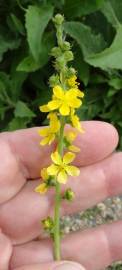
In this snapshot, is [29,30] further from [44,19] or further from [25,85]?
[25,85]

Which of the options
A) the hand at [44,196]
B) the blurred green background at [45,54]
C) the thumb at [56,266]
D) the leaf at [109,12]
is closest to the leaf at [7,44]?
the blurred green background at [45,54]

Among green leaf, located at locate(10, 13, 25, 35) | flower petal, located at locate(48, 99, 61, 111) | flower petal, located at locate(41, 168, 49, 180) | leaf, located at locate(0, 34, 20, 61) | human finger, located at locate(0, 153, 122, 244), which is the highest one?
green leaf, located at locate(10, 13, 25, 35)

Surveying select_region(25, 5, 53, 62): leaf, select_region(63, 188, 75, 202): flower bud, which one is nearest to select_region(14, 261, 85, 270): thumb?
select_region(63, 188, 75, 202): flower bud

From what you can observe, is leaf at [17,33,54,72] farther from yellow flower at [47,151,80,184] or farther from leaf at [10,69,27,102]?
yellow flower at [47,151,80,184]

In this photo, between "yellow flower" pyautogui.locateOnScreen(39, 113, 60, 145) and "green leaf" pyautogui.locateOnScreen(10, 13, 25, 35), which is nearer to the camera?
"yellow flower" pyautogui.locateOnScreen(39, 113, 60, 145)

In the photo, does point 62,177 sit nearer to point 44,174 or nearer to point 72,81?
point 44,174

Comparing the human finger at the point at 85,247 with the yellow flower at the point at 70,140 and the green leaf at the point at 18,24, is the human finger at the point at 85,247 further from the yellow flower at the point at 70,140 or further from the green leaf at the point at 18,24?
the green leaf at the point at 18,24
